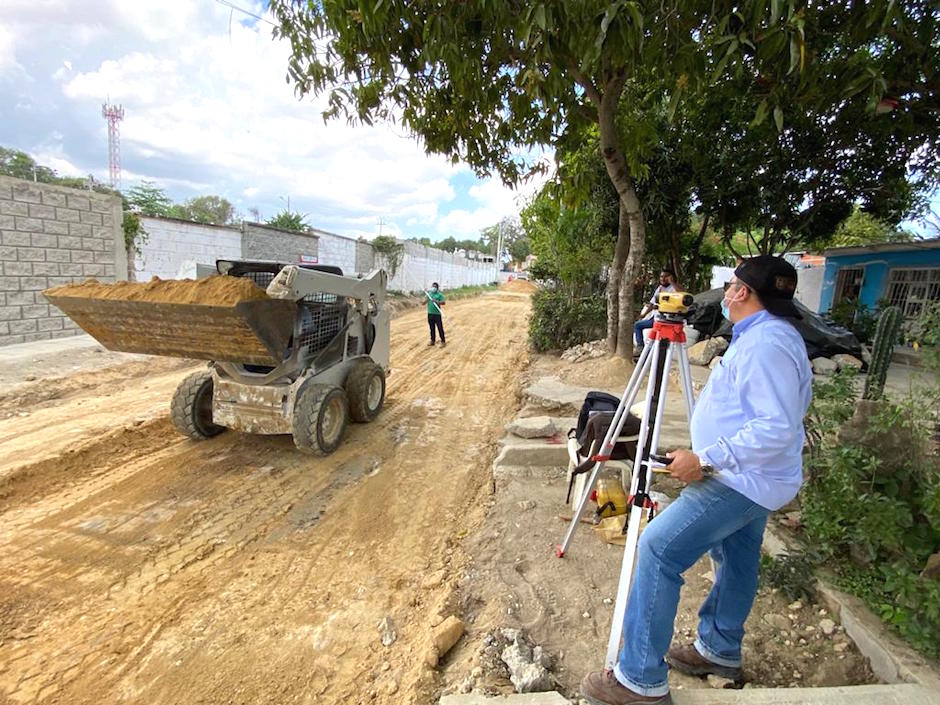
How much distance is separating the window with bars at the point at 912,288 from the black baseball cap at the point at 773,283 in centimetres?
1167

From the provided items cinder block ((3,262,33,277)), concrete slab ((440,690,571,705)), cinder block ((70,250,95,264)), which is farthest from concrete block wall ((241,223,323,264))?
concrete slab ((440,690,571,705))

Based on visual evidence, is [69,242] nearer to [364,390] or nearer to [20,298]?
[20,298]

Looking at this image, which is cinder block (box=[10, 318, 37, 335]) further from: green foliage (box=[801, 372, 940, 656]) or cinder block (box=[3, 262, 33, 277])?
green foliage (box=[801, 372, 940, 656])

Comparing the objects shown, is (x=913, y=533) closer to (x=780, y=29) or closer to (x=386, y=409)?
(x=780, y=29)

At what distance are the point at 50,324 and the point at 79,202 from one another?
2.22 meters

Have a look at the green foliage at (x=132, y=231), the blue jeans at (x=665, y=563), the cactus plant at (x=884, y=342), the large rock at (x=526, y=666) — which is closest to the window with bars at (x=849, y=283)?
the cactus plant at (x=884, y=342)

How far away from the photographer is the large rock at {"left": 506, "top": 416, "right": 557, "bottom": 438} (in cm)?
498

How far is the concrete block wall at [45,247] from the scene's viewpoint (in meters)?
7.73

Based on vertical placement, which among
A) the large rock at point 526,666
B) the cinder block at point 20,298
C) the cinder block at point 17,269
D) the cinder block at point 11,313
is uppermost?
the cinder block at point 17,269

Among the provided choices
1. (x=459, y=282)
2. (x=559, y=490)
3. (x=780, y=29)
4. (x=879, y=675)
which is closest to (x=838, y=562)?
(x=879, y=675)

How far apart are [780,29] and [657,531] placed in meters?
2.77

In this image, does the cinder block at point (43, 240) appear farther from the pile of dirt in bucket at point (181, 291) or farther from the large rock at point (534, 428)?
the large rock at point (534, 428)

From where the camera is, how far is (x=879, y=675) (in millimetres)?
2004

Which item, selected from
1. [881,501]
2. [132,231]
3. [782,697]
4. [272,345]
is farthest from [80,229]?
[881,501]
